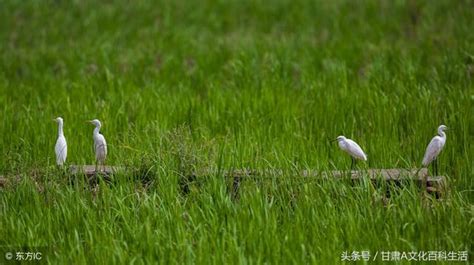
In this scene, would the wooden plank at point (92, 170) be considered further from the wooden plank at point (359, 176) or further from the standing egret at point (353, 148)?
the standing egret at point (353, 148)

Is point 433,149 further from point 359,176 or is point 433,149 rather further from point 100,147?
point 100,147

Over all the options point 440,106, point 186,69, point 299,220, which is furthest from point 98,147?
point 186,69

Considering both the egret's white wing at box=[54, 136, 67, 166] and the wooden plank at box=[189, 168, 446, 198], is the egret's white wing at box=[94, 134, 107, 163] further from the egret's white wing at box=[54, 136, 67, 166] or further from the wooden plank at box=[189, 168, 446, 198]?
the wooden plank at box=[189, 168, 446, 198]

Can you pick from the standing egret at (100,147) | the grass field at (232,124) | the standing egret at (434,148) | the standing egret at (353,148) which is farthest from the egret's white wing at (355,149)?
the standing egret at (100,147)

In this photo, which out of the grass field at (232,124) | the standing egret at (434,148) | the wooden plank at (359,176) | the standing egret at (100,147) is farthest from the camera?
the standing egret at (100,147)

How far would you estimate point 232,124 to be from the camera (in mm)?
6059

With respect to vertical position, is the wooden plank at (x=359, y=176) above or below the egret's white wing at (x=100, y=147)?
below

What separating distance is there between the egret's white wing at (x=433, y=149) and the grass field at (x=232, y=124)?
0.25 m

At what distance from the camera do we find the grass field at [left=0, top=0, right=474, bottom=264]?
389cm

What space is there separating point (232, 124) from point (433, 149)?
1.92m

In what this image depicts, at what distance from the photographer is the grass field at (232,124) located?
3887 mm

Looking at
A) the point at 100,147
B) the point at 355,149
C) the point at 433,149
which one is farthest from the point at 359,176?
the point at 100,147

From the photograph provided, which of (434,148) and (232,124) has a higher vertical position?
(232,124)

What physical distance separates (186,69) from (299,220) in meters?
4.42
